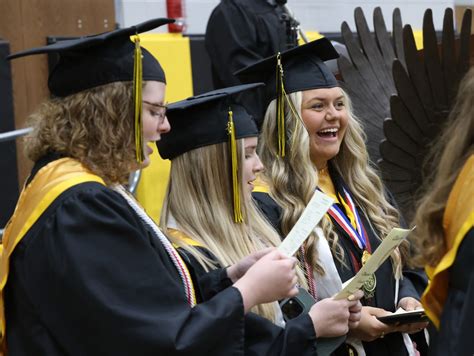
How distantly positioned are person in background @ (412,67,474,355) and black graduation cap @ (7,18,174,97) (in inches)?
34.4

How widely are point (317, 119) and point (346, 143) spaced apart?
0.65ft

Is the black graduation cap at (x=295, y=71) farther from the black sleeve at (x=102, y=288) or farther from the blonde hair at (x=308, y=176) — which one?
the black sleeve at (x=102, y=288)

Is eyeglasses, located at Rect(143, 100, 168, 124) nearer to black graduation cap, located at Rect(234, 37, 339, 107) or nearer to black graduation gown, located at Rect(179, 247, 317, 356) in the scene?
black graduation gown, located at Rect(179, 247, 317, 356)

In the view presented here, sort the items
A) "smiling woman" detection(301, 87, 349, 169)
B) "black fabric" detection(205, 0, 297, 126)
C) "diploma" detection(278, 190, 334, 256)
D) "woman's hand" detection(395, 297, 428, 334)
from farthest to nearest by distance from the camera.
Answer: "black fabric" detection(205, 0, 297, 126) < "smiling woman" detection(301, 87, 349, 169) < "woman's hand" detection(395, 297, 428, 334) < "diploma" detection(278, 190, 334, 256)

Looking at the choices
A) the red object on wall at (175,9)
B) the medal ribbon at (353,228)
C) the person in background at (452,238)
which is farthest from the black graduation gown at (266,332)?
the red object on wall at (175,9)

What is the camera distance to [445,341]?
2.39 metres

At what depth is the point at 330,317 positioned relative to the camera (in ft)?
10.0

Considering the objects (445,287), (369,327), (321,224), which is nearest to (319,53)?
(321,224)

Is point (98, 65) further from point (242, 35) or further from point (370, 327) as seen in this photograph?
point (242, 35)

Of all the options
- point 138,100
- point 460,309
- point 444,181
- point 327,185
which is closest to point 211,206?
point 138,100

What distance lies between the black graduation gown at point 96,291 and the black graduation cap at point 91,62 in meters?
0.32

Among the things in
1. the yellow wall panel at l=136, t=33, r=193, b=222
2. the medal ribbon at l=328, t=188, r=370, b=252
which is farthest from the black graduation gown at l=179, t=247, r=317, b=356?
the yellow wall panel at l=136, t=33, r=193, b=222

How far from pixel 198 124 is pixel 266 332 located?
805mm

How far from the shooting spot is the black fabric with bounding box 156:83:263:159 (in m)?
3.36
